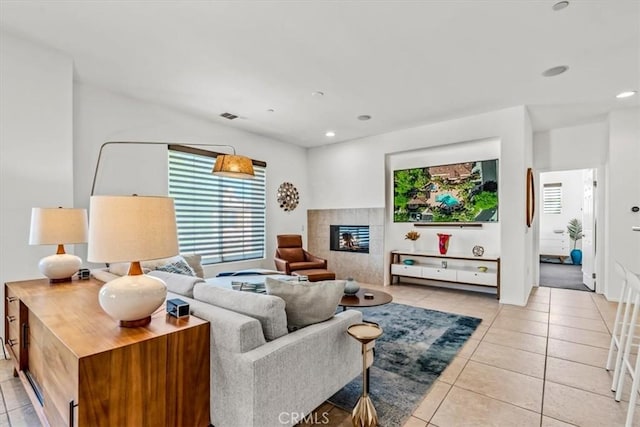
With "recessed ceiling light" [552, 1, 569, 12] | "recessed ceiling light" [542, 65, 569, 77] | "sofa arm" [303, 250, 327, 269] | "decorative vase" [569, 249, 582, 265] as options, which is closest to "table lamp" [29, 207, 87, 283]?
"sofa arm" [303, 250, 327, 269]

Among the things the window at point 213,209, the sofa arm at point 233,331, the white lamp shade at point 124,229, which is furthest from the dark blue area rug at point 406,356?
the window at point 213,209

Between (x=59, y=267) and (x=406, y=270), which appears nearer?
Answer: (x=59, y=267)

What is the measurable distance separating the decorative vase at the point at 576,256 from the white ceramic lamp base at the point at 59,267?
10073 mm

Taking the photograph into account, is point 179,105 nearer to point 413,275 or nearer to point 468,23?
point 468,23

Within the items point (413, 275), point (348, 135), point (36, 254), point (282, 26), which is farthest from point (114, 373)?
point (348, 135)

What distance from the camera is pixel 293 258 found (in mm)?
5566

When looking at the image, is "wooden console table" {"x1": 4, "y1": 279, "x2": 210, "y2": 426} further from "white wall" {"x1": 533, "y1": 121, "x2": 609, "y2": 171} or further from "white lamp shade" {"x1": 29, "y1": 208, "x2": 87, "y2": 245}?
"white wall" {"x1": 533, "y1": 121, "x2": 609, "y2": 171}

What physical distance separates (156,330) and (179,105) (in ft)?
12.1

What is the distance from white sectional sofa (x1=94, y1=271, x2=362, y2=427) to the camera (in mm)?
1441

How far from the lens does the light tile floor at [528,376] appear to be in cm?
190

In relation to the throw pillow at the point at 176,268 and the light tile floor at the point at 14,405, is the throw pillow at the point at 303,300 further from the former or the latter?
the throw pillow at the point at 176,268
